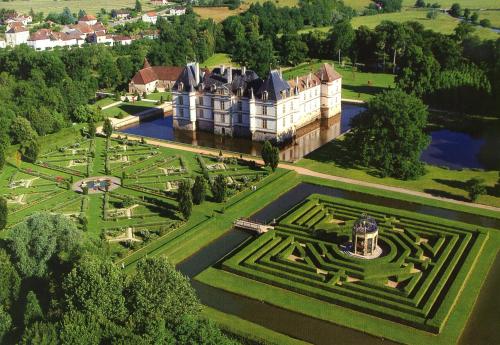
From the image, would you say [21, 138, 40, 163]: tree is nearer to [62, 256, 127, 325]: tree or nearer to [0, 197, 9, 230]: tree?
[0, 197, 9, 230]: tree

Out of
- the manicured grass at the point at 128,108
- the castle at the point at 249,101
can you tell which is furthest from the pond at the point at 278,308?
the manicured grass at the point at 128,108

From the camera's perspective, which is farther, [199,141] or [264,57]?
[264,57]

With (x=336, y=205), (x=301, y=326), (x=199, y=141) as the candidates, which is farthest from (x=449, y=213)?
(x=199, y=141)

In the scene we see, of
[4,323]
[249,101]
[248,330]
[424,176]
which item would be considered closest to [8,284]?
[4,323]

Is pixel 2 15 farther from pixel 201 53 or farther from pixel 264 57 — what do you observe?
pixel 264 57

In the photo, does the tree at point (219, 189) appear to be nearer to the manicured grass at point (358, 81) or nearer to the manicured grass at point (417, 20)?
the manicured grass at point (358, 81)

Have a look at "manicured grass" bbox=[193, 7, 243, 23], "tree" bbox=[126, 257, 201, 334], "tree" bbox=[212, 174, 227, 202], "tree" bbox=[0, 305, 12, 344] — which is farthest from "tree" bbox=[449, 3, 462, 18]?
"tree" bbox=[0, 305, 12, 344]

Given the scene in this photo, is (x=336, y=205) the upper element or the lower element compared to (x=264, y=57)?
lower
